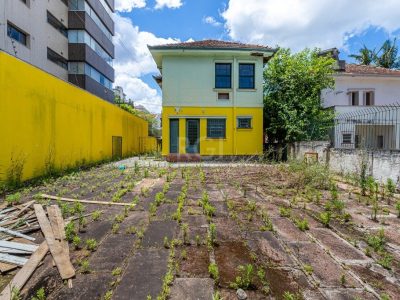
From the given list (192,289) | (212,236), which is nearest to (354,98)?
(212,236)

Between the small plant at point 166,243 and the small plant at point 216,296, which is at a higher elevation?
the small plant at point 166,243

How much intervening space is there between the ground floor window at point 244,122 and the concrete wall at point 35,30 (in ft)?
43.0

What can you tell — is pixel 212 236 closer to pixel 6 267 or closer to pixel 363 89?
pixel 6 267

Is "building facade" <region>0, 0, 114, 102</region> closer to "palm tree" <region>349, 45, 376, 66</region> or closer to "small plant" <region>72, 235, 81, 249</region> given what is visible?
"small plant" <region>72, 235, 81, 249</region>

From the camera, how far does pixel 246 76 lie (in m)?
14.5

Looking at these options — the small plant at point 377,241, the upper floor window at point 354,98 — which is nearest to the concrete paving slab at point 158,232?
the small plant at point 377,241

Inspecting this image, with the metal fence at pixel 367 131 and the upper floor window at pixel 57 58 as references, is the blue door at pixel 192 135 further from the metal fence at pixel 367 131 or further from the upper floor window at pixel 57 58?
the upper floor window at pixel 57 58

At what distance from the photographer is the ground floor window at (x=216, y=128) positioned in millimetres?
14375

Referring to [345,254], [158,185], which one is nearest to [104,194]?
[158,185]

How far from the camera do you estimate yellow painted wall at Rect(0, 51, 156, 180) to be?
20.5ft

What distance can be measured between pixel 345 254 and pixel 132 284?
101 inches

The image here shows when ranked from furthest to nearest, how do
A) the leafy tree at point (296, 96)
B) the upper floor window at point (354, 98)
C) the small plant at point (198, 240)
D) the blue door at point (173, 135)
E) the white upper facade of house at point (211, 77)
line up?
the upper floor window at point (354, 98), the blue door at point (173, 135), the white upper facade of house at point (211, 77), the leafy tree at point (296, 96), the small plant at point (198, 240)

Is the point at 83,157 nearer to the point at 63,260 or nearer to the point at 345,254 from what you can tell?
the point at 63,260

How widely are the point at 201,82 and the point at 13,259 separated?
500 inches
